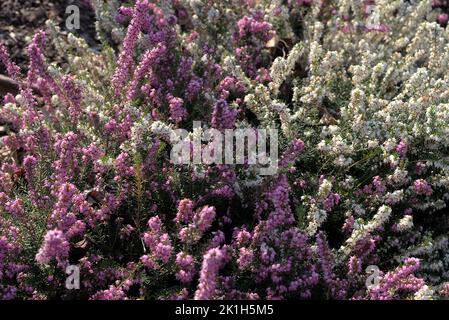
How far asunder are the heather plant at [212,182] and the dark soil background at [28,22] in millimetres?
546

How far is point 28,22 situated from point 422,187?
3318 mm

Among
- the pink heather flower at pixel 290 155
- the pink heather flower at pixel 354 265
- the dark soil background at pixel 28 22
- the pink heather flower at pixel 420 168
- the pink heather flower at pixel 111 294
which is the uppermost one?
the dark soil background at pixel 28 22

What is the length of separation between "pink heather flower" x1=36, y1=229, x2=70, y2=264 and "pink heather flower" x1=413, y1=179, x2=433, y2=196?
1771 mm

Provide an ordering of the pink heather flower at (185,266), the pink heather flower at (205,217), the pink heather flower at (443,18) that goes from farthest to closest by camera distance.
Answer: the pink heather flower at (443,18) < the pink heather flower at (185,266) < the pink heather flower at (205,217)

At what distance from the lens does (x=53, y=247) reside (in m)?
2.41

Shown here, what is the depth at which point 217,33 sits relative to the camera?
174 inches

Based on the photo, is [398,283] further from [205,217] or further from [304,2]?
[304,2]

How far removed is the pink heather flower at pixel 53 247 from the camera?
2365 mm

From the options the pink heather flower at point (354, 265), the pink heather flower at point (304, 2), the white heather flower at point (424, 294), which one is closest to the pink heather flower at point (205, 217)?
the pink heather flower at point (354, 265)

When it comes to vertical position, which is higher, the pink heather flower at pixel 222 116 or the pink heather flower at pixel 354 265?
the pink heather flower at pixel 222 116

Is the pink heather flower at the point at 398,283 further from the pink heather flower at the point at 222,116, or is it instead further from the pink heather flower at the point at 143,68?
the pink heather flower at the point at 143,68

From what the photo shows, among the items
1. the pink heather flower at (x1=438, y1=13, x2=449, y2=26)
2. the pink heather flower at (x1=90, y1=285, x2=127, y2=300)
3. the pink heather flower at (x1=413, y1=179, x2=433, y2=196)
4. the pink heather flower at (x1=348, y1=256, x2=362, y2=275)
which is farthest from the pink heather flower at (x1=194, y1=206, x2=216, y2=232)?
the pink heather flower at (x1=438, y1=13, x2=449, y2=26)

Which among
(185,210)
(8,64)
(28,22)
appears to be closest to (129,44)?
(8,64)

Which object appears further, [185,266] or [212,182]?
[212,182]
